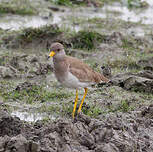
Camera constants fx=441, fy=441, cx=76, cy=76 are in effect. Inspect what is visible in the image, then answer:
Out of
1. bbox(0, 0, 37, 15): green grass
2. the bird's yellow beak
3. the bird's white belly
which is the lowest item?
bbox(0, 0, 37, 15): green grass

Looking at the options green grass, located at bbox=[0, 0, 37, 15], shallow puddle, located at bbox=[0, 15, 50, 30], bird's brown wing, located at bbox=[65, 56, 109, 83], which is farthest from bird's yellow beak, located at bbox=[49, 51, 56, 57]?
green grass, located at bbox=[0, 0, 37, 15]

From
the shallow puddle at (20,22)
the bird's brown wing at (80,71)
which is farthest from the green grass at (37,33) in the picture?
the bird's brown wing at (80,71)

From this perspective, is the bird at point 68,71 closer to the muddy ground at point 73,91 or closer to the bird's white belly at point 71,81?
the bird's white belly at point 71,81

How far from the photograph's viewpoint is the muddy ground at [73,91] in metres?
5.22

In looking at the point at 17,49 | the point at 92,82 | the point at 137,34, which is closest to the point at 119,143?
the point at 92,82

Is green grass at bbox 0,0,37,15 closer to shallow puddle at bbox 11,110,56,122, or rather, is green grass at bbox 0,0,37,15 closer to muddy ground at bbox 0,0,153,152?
muddy ground at bbox 0,0,153,152

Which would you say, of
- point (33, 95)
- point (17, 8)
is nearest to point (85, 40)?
point (33, 95)

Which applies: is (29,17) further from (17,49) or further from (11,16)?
(17,49)

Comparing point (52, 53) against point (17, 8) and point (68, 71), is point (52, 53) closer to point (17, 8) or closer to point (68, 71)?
point (68, 71)

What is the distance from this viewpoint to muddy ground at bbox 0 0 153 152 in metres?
5.22

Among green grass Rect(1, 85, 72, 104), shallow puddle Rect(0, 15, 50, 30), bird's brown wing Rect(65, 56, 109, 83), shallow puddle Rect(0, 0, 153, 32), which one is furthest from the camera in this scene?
shallow puddle Rect(0, 0, 153, 32)

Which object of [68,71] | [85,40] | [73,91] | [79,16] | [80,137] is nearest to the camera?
[80,137]

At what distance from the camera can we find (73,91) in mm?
8234

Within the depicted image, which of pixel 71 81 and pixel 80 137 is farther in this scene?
pixel 71 81
